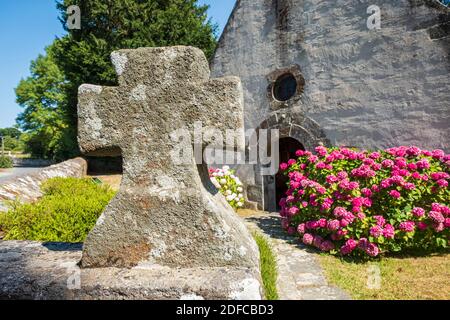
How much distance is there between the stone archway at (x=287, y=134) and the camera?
613 cm

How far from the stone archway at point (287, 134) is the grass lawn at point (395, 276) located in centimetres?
301

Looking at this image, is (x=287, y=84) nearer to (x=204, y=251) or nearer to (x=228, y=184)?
(x=228, y=184)

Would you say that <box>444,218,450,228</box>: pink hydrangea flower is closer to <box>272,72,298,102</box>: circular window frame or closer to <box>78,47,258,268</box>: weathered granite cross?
<box>78,47,258,268</box>: weathered granite cross

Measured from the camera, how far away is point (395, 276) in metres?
3.00

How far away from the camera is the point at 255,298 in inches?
54.4

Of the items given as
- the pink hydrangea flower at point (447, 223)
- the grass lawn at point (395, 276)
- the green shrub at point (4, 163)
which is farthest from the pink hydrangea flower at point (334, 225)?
the green shrub at point (4, 163)

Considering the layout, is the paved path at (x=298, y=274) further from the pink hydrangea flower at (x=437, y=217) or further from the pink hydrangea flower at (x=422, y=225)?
the pink hydrangea flower at (x=437, y=217)

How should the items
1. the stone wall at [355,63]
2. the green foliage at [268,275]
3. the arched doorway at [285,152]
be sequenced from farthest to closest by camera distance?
the arched doorway at [285,152] → the stone wall at [355,63] → the green foliage at [268,275]

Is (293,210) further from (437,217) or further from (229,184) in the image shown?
(229,184)

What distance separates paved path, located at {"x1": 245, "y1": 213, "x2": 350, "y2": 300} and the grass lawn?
13 cm

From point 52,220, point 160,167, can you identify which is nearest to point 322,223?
point 160,167

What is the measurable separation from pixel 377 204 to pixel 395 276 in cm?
104

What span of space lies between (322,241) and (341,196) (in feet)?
2.18
